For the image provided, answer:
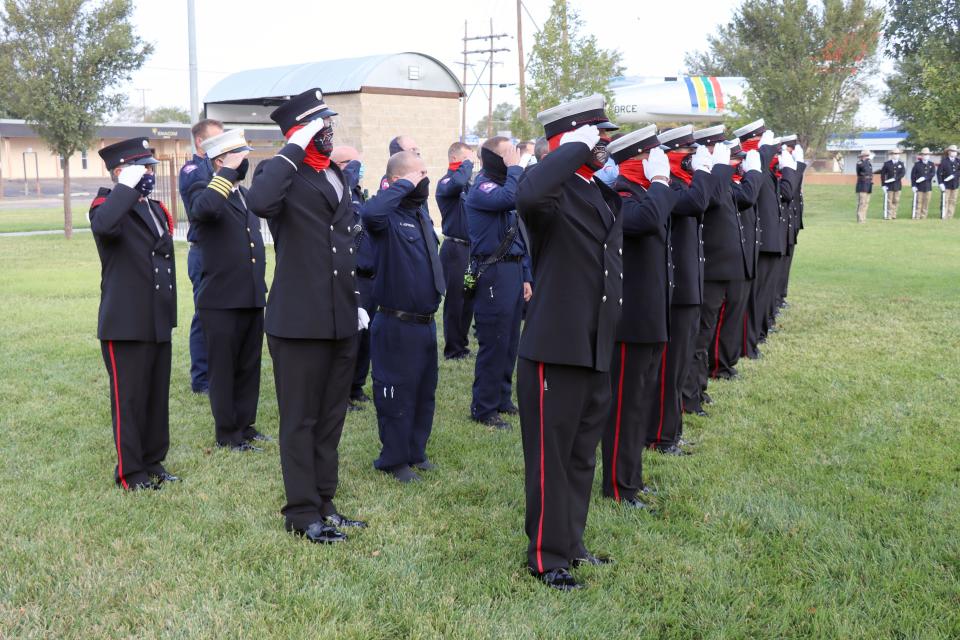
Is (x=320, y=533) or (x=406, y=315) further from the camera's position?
(x=406, y=315)

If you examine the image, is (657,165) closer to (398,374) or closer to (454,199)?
(398,374)

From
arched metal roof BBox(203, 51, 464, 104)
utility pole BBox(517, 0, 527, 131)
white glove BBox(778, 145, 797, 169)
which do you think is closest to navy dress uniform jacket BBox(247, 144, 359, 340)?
white glove BBox(778, 145, 797, 169)

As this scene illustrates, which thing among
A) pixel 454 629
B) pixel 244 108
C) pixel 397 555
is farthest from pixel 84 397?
pixel 244 108

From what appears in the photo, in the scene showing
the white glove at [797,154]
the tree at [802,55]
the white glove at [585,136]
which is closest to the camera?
the white glove at [585,136]

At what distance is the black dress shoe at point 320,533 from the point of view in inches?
179

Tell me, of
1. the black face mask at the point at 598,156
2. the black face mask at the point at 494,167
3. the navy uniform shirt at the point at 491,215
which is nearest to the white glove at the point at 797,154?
the navy uniform shirt at the point at 491,215

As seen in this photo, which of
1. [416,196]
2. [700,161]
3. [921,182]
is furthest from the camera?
[921,182]

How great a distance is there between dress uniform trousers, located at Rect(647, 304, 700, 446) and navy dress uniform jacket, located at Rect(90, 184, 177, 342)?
3.15 m

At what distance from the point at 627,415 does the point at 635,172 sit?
1.36 metres

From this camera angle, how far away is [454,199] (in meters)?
7.93

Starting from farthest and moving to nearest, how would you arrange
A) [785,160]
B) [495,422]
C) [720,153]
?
[785,160], [495,422], [720,153]

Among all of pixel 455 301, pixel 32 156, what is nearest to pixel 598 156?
pixel 455 301

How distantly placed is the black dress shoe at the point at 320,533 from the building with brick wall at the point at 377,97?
48.3 feet

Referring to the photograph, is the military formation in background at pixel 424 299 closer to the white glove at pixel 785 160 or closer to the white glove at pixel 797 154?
the white glove at pixel 785 160
